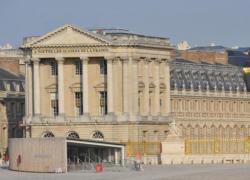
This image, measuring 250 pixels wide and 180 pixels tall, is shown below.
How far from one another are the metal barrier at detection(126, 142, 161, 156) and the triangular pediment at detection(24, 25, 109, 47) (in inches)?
442

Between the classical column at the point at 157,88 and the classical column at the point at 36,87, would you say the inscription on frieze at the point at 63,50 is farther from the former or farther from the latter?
the classical column at the point at 157,88

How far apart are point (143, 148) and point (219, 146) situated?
305 inches

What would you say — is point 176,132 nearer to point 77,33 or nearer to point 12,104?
point 77,33

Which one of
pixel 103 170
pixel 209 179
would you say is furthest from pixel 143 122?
pixel 209 179

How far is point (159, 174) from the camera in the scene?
447 ft

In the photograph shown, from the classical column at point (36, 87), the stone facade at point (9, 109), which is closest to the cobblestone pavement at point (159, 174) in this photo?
the classical column at point (36, 87)

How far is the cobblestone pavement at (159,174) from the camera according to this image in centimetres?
12900

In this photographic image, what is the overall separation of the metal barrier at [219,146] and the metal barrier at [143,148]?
421cm

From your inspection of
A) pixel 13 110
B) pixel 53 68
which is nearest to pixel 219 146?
pixel 53 68

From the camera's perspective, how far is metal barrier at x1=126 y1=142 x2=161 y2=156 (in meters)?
170

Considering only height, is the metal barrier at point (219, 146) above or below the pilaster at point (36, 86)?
below

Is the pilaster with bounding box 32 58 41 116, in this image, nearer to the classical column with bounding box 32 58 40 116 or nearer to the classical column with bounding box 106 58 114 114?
the classical column with bounding box 32 58 40 116

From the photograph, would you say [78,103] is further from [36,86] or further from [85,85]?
[36,86]

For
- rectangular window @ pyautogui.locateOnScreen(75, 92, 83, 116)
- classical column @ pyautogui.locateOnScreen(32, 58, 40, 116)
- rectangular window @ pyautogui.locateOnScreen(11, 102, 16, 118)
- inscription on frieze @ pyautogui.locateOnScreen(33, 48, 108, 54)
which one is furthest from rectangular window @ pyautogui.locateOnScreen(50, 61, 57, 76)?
rectangular window @ pyautogui.locateOnScreen(11, 102, 16, 118)
